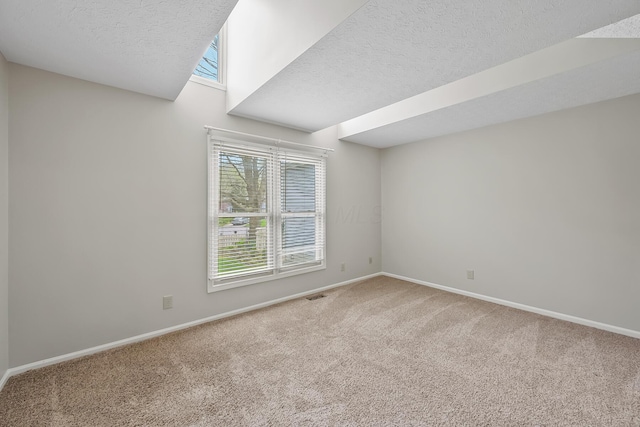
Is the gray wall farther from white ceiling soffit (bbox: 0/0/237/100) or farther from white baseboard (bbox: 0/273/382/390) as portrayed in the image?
white ceiling soffit (bbox: 0/0/237/100)

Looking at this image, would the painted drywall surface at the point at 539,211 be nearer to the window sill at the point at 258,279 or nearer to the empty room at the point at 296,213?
the empty room at the point at 296,213

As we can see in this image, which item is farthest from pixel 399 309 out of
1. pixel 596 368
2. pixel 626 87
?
pixel 626 87

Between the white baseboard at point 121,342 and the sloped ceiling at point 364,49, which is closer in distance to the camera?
the sloped ceiling at point 364,49

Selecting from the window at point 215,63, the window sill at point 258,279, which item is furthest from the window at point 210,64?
the window sill at point 258,279

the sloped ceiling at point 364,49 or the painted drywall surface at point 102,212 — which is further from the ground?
the sloped ceiling at point 364,49

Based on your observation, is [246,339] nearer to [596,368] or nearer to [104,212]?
[104,212]

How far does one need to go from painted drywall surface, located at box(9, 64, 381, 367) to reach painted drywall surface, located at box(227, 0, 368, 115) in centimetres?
46

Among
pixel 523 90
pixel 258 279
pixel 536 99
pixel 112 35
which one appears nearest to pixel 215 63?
pixel 112 35

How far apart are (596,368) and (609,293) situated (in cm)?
109

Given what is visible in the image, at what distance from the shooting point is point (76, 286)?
2148 millimetres

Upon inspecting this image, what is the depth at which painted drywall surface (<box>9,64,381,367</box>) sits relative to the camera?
1.97 metres

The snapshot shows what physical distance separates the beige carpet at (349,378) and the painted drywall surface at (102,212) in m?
0.31

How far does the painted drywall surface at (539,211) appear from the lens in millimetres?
2559

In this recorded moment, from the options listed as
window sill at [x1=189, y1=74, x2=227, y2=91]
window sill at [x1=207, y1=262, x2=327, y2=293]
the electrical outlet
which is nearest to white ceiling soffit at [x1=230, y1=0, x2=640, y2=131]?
window sill at [x1=189, y1=74, x2=227, y2=91]
